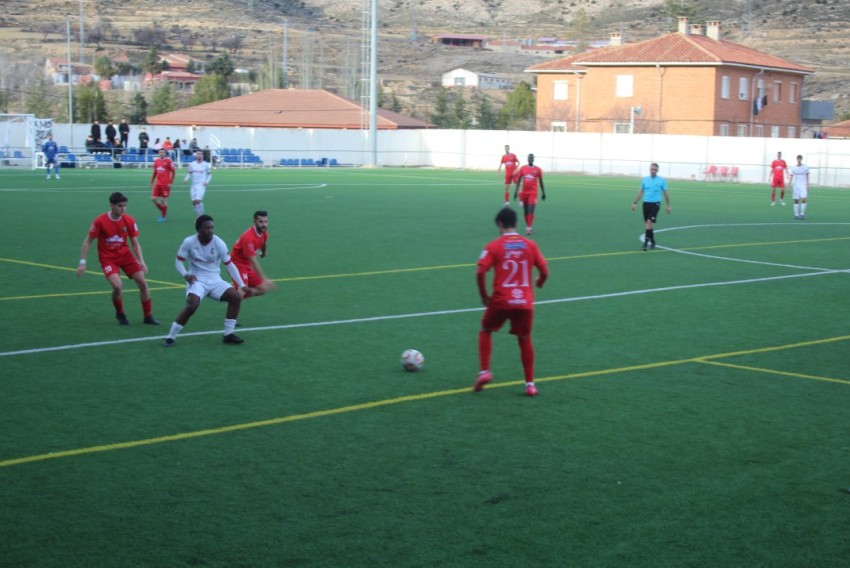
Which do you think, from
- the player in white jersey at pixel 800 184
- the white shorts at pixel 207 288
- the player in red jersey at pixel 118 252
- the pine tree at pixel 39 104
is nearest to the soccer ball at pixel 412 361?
the white shorts at pixel 207 288

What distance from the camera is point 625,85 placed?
235 feet

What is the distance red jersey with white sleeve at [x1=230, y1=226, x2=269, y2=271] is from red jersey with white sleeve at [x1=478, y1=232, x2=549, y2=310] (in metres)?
4.08

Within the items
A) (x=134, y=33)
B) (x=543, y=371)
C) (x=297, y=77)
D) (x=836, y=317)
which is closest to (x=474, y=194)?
(x=836, y=317)

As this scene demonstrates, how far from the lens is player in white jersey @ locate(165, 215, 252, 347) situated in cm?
1238

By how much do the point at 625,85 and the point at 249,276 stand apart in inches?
2414

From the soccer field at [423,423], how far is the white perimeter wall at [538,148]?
35.7 m

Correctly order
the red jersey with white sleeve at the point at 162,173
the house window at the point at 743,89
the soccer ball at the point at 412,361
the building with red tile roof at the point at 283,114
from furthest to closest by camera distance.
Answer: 1. the building with red tile roof at the point at 283,114
2. the house window at the point at 743,89
3. the red jersey with white sleeve at the point at 162,173
4. the soccer ball at the point at 412,361

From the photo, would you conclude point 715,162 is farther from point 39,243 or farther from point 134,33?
point 134,33

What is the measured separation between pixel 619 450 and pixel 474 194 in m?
32.8

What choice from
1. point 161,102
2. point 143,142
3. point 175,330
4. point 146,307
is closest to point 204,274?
point 175,330

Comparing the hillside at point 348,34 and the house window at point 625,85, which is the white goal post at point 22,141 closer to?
the house window at point 625,85

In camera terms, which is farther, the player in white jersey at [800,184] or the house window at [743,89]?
the house window at [743,89]

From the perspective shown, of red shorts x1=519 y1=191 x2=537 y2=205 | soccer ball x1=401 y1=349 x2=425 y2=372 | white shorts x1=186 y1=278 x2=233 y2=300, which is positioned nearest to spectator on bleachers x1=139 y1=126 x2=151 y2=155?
red shorts x1=519 y1=191 x2=537 y2=205

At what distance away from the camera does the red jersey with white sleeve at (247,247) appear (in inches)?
522
